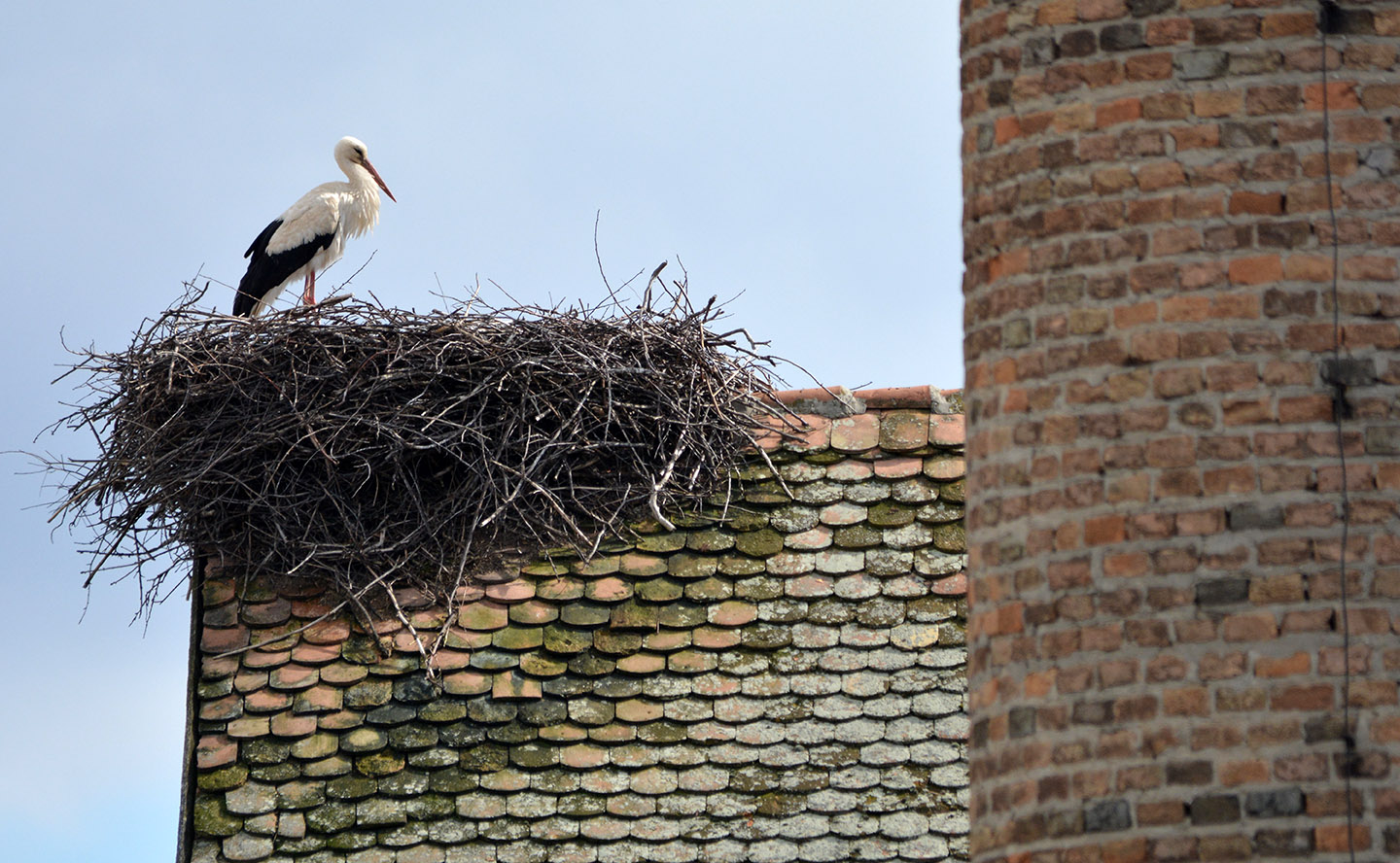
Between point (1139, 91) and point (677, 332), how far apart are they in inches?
180

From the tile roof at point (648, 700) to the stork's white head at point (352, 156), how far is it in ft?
18.7

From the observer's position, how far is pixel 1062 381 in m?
3.95

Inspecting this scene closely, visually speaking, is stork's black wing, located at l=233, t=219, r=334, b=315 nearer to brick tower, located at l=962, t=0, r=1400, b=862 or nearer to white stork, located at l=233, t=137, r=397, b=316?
white stork, located at l=233, t=137, r=397, b=316

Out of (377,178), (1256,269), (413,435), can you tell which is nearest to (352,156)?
(377,178)

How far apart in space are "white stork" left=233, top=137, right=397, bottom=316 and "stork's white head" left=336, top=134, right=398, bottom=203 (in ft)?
0.04

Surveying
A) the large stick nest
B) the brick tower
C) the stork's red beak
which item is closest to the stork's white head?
the stork's red beak

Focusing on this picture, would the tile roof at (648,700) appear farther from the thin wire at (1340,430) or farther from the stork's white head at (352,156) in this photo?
the stork's white head at (352,156)

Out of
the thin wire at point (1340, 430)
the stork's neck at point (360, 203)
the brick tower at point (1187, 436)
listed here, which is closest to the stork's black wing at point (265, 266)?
the stork's neck at point (360, 203)

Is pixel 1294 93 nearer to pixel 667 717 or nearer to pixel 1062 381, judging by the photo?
pixel 1062 381

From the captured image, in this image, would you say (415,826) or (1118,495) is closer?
(1118,495)

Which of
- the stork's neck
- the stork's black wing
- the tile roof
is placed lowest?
the tile roof

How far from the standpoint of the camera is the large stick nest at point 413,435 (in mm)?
7766

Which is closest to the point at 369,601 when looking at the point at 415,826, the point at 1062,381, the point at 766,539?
the point at 415,826

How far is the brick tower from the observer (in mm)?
3637
